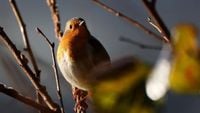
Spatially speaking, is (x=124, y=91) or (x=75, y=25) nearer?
(x=124, y=91)

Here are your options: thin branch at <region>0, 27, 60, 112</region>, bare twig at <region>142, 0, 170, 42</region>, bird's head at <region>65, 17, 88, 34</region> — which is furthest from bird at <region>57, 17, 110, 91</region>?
bare twig at <region>142, 0, 170, 42</region>

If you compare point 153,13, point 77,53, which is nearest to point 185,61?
point 153,13

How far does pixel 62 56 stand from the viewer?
1775mm

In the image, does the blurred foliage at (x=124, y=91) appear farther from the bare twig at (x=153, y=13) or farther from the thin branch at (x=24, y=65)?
the thin branch at (x=24, y=65)

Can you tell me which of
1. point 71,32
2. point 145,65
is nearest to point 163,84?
point 145,65

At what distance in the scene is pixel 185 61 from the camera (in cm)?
30

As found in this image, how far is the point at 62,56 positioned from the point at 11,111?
2.89 ft

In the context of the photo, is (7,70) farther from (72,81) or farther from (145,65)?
(72,81)

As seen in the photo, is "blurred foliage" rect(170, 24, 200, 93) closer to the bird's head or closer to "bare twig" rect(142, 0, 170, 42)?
"bare twig" rect(142, 0, 170, 42)

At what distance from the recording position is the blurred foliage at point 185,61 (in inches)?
11.5

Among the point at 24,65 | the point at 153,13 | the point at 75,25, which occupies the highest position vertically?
the point at 153,13

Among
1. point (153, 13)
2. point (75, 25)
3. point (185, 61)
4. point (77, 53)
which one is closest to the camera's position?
point (185, 61)

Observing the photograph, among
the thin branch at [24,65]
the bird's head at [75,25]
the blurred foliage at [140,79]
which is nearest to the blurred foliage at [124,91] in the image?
the blurred foliage at [140,79]

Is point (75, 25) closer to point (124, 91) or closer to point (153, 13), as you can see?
point (153, 13)
